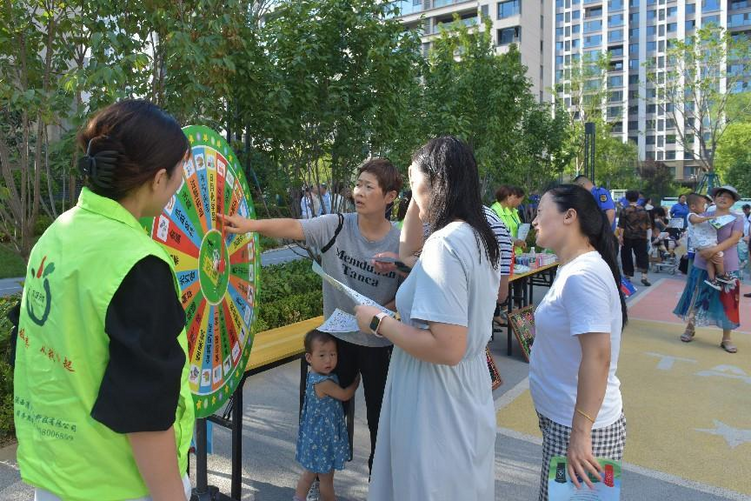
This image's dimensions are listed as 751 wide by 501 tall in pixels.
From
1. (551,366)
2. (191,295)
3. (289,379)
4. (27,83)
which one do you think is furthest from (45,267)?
(289,379)

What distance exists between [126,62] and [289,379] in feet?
9.86

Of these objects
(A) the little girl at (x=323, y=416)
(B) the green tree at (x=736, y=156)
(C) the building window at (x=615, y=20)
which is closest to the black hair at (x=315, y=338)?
(A) the little girl at (x=323, y=416)

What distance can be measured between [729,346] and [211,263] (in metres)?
6.26

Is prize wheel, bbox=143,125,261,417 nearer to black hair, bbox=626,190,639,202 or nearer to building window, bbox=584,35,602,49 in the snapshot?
black hair, bbox=626,190,639,202

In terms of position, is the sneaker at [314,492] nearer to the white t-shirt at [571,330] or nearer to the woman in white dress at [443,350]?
the woman in white dress at [443,350]

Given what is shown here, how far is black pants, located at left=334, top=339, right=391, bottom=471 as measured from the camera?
9.72ft

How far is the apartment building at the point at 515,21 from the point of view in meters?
54.5

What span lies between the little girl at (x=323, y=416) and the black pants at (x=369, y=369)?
49 millimetres

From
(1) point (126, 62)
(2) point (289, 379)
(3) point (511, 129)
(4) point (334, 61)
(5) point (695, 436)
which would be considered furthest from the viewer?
(3) point (511, 129)

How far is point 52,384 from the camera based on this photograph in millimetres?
1223

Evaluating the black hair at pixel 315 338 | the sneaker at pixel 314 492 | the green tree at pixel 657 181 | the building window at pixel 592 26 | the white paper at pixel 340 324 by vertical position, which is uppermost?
the building window at pixel 592 26

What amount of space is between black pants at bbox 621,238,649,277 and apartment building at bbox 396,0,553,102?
44.2 metres

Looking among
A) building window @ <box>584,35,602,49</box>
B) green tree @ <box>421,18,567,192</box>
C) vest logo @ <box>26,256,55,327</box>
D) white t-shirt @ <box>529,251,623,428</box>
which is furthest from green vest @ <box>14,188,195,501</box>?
building window @ <box>584,35,602,49</box>

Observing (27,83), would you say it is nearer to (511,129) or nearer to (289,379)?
(289,379)
